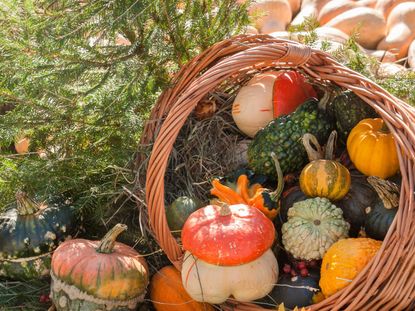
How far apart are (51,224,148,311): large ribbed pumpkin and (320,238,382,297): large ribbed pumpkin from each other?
0.65 meters

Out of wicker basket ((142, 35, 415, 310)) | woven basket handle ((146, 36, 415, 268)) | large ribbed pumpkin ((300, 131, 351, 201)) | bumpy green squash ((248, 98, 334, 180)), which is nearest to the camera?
wicker basket ((142, 35, 415, 310))

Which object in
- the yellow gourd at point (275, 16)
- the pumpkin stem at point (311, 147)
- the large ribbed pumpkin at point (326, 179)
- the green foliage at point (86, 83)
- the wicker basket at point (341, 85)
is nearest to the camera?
the wicker basket at point (341, 85)

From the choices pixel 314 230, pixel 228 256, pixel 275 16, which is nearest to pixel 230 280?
pixel 228 256

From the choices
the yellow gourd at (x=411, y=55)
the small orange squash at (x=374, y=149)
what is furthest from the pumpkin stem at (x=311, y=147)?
the yellow gourd at (x=411, y=55)

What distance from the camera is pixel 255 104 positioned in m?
2.44

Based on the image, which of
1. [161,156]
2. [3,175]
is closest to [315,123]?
[161,156]

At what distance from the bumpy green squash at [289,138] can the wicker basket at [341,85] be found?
0.19 metres

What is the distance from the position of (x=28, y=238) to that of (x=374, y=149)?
4.32 feet

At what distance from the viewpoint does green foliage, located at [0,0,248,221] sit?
7.90 feet

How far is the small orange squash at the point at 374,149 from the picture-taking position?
2.05m

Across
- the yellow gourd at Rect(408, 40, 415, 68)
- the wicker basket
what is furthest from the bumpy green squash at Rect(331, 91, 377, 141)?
the yellow gourd at Rect(408, 40, 415, 68)

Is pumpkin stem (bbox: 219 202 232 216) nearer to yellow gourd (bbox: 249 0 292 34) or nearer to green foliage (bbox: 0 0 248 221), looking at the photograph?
green foliage (bbox: 0 0 248 221)

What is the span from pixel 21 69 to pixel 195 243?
1138 mm

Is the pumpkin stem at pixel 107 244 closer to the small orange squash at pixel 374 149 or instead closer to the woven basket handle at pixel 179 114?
the woven basket handle at pixel 179 114
